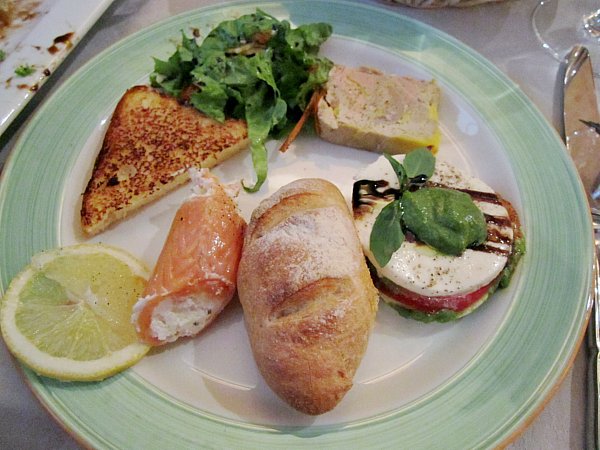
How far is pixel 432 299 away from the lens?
2072 mm

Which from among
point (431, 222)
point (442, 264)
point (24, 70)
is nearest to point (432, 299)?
point (442, 264)

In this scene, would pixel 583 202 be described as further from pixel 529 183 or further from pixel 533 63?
pixel 533 63

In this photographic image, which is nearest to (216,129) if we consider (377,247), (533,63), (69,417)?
(377,247)

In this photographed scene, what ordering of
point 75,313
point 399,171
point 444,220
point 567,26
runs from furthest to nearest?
1. point 567,26
2. point 399,171
3. point 444,220
4. point 75,313

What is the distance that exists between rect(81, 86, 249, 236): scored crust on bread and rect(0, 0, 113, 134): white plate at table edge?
445mm

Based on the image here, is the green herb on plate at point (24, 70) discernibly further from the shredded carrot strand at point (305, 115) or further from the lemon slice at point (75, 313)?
the shredded carrot strand at point (305, 115)

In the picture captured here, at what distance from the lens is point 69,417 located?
5.74ft

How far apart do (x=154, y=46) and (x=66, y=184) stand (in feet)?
3.42

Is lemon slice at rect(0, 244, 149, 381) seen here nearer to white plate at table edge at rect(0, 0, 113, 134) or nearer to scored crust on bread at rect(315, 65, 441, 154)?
white plate at table edge at rect(0, 0, 113, 134)

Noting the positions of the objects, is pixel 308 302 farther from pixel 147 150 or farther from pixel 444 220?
pixel 147 150

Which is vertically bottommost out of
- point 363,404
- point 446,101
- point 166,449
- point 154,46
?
point 363,404

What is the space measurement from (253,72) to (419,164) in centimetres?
A: 107

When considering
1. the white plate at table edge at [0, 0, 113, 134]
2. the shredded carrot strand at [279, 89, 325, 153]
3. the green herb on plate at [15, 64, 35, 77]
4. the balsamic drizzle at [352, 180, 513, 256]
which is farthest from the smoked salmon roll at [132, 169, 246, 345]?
the green herb on plate at [15, 64, 35, 77]

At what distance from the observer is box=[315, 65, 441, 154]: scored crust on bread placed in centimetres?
268
